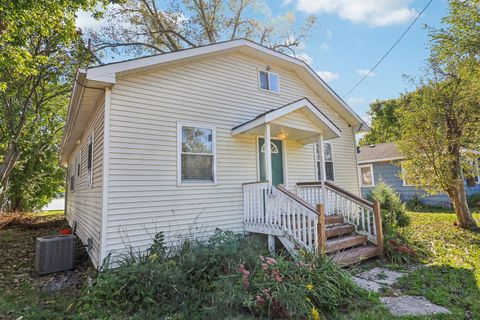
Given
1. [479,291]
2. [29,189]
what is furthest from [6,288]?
[29,189]

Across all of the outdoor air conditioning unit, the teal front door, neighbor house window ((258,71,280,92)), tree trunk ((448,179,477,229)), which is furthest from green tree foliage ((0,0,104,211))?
tree trunk ((448,179,477,229))

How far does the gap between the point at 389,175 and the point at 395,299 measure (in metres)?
13.9

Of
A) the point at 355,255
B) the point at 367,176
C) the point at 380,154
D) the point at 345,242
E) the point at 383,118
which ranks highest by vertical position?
the point at 383,118

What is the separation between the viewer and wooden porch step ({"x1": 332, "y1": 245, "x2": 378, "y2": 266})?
17.6 ft

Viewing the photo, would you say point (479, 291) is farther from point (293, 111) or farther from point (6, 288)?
point (6, 288)

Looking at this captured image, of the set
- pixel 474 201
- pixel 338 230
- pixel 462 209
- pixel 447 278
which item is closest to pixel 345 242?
pixel 338 230

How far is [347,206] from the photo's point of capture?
23.4 feet

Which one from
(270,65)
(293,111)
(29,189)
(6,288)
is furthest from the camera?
(29,189)

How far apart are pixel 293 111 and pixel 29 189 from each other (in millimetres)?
19547

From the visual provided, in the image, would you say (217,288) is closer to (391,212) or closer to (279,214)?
(279,214)

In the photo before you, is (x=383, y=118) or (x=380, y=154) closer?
(x=380, y=154)

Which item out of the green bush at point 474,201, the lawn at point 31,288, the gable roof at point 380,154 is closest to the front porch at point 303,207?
the lawn at point 31,288

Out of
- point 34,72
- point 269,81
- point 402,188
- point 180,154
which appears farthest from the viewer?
point 402,188

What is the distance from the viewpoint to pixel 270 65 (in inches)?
325
